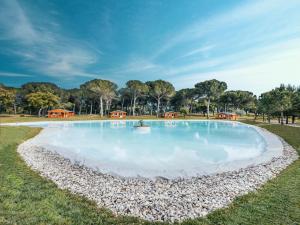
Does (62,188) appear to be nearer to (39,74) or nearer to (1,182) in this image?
(1,182)

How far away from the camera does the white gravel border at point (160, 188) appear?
4.34 meters

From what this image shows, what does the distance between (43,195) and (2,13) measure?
24.3 m

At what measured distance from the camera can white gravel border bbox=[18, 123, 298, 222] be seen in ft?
14.2

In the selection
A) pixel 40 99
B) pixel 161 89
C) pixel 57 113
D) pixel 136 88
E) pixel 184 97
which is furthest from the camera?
pixel 184 97

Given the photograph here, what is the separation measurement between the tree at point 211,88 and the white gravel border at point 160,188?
48.5 meters

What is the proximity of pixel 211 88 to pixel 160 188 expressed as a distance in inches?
2048

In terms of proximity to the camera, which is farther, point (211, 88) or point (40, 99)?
point (211, 88)

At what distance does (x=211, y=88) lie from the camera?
54688 millimetres

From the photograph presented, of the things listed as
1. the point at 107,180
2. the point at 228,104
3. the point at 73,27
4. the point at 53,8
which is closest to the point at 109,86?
the point at 73,27

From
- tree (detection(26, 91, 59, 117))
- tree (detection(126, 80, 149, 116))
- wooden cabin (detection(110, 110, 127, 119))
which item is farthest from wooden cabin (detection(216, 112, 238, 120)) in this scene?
tree (detection(26, 91, 59, 117))

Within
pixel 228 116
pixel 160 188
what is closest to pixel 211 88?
pixel 228 116

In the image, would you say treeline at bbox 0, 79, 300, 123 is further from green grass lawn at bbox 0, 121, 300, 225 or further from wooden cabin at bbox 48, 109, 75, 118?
green grass lawn at bbox 0, 121, 300, 225

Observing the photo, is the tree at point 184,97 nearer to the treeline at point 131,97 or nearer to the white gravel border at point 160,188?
the treeline at point 131,97

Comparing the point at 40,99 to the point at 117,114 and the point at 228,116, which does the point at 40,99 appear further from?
the point at 228,116
